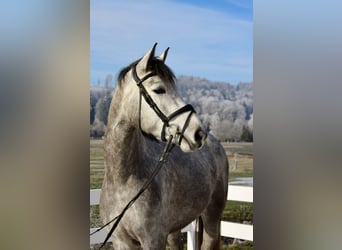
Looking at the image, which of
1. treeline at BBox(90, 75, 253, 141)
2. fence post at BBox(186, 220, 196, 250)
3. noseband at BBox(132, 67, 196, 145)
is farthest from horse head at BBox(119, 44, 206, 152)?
fence post at BBox(186, 220, 196, 250)

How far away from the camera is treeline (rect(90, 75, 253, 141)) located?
5.56 ft

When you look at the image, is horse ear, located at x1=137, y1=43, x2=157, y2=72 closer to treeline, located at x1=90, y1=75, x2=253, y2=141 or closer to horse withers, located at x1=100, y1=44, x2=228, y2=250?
horse withers, located at x1=100, y1=44, x2=228, y2=250

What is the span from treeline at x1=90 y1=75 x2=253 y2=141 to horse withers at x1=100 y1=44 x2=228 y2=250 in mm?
374

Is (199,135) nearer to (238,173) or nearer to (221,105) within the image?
(238,173)

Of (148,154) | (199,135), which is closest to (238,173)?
(148,154)

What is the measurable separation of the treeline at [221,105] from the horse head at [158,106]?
1.91 ft

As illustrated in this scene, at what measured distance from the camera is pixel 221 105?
178 centimetres

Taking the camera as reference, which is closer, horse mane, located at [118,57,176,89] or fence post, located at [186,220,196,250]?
horse mane, located at [118,57,176,89]

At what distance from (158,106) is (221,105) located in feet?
2.68
